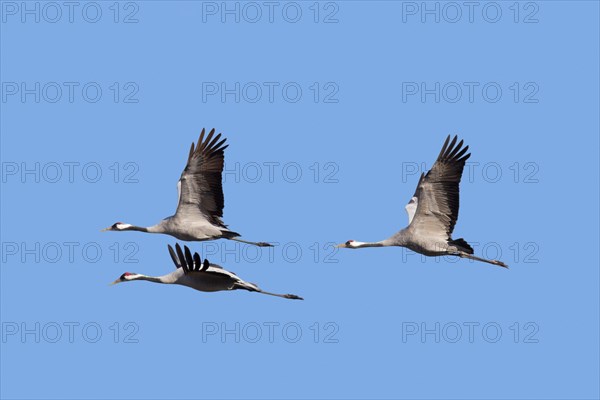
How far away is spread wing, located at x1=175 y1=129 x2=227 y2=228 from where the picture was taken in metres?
28.2

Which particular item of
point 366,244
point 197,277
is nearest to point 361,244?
point 366,244

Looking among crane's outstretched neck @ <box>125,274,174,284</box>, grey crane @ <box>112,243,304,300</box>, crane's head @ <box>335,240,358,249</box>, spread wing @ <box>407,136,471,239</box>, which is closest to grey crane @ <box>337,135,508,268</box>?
spread wing @ <box>407,136,471,239</box>

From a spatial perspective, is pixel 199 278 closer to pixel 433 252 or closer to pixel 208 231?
pixel 208 231

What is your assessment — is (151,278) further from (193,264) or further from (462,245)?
(462,245)

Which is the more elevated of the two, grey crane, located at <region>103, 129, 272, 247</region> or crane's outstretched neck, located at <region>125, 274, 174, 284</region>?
grey crane, located at <region>103, 129, 272, 247</region>

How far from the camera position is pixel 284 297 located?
27.9 meters

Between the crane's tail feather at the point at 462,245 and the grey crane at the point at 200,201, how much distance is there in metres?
3.54

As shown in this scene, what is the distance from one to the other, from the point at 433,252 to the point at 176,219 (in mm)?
4277

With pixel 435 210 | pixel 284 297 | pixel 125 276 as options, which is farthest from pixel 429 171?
pixel 125 276

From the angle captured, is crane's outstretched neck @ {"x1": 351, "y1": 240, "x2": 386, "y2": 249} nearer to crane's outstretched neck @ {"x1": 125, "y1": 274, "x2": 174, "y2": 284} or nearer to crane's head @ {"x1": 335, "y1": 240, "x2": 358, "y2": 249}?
crane's head @ {"x1": 335, "y1": 240, "x2": 358, "y2": 249}

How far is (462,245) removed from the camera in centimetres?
2755

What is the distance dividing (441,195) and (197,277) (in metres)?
→ 4.22

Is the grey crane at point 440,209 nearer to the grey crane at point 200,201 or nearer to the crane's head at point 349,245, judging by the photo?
the crane's head at point 349,245

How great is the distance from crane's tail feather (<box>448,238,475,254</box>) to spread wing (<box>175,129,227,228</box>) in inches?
150
